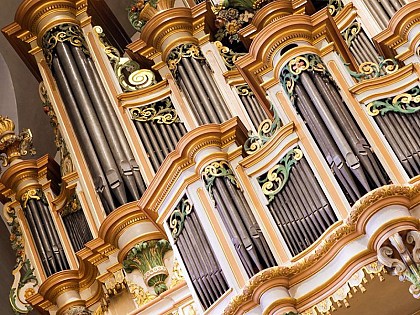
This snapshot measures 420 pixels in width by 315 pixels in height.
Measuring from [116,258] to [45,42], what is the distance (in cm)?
324

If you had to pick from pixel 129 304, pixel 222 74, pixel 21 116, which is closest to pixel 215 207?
pixel 129 304

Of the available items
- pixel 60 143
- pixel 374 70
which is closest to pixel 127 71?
pixel 60 143

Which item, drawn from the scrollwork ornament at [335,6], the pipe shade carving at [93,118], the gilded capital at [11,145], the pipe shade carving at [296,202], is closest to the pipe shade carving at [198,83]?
the pipe shade carving at [93,118]

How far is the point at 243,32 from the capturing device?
13352mm

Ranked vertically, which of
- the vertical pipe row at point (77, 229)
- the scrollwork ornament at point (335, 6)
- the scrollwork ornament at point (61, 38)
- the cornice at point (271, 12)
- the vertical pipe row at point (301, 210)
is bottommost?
the vertical pipe row at point (301, 210)

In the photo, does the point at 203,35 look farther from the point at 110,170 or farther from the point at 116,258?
the point at 116,258

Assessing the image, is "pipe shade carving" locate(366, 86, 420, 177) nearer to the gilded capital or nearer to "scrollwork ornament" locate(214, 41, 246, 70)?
"scrollwork ornament" locate(214, 41, 246, 70)

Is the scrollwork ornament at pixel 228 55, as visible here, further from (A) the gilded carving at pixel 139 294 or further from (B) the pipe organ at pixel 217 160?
(A) the gilded carving at pixel 139 294

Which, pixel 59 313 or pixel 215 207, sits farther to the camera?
pixel 59 313

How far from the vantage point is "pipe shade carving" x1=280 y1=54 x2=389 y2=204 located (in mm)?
9805

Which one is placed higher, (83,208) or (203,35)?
(203,35)

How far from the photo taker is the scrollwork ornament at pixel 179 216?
35.6 ft

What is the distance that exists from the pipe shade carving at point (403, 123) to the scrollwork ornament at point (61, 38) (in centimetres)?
441

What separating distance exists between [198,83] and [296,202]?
110 inches
